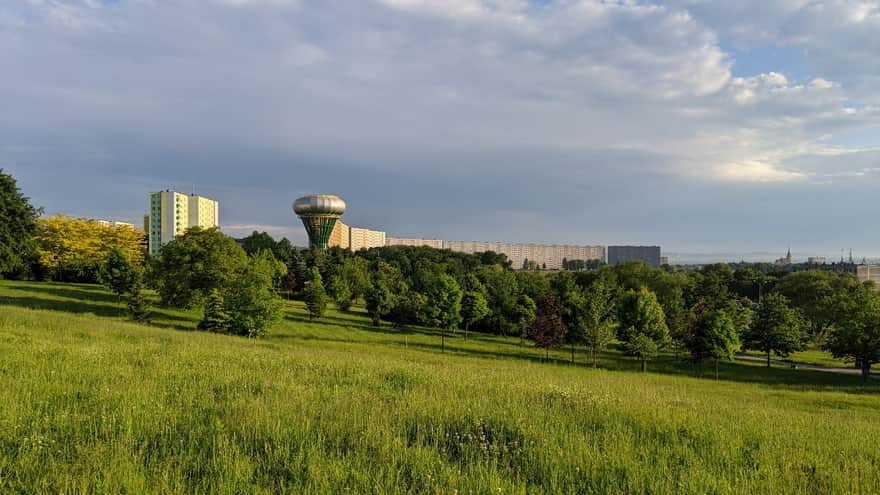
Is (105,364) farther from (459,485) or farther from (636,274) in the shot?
(636,274)

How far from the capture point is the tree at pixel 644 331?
36.8 meters

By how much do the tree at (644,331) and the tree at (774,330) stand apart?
9.96 metres

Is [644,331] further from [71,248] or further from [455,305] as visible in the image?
[71,248]

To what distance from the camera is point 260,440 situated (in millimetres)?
5547

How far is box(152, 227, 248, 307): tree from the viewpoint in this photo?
41.0 meters

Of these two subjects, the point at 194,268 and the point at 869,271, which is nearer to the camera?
the point at 194,268

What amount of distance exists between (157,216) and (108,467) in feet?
568

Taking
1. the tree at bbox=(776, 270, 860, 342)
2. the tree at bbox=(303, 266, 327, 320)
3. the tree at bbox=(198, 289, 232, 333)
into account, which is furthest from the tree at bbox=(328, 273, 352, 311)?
the tree at bbox=(776, 270, 860, 342)

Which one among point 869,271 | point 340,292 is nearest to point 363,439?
point 340,292

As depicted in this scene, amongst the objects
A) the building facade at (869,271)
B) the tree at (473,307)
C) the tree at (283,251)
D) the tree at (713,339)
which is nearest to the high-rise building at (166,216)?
the tree at (283,251)

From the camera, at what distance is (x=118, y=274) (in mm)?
43188

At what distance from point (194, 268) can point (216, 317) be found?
932 cm

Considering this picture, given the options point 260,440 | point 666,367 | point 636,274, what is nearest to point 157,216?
point 636,274

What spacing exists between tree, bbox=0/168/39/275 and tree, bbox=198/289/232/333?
16889mm
